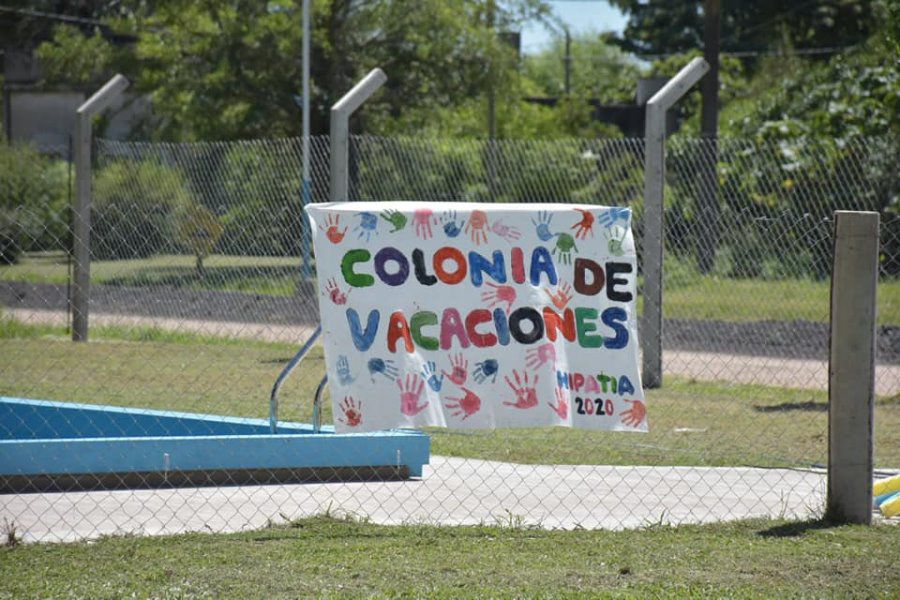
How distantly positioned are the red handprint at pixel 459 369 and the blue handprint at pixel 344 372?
44 cm

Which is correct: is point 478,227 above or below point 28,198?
above

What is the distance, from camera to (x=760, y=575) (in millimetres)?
5156

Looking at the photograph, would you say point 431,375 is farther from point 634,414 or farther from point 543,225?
point 634,414

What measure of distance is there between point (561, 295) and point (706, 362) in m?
6.85

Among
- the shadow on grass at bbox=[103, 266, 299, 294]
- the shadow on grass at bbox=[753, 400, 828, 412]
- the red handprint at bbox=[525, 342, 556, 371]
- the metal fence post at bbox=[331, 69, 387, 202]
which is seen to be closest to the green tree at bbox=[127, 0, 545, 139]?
the shadow on grass at bbox=[103, 266, 299, 294]

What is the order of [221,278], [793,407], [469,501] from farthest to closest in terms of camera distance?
[221,278] → [793,407] → [469,501]

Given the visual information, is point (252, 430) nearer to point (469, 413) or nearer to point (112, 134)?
point (469, 413)

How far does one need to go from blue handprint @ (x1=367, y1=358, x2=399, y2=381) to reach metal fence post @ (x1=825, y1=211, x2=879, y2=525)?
199cm

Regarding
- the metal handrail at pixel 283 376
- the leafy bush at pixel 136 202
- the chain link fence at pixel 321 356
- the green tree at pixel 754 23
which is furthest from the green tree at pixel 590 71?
the metal handrail at pixel 283 376

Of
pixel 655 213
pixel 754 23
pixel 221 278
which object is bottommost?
pixel 221 278

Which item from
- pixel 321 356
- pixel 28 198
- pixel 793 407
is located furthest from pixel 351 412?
pixel 28 198

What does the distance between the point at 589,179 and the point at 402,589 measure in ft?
48.7

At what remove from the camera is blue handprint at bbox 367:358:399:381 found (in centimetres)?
552

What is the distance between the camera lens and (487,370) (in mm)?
5676
